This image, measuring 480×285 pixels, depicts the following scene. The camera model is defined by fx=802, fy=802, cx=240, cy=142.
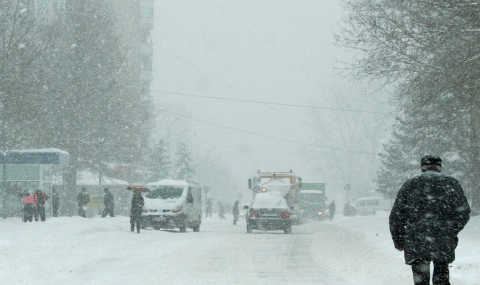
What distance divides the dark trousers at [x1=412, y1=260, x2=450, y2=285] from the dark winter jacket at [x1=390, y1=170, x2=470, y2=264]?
0.08m

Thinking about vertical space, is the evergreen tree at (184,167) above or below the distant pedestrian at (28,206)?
above

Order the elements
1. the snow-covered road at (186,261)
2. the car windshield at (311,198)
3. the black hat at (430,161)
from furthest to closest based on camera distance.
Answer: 1. the car windshield at (311,198)
2. the snow-covered road at (186,261)
3. the black hat at (430,161)

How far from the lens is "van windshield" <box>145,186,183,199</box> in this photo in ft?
103

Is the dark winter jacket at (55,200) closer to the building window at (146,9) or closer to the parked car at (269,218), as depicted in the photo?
the parked car at (269,218)

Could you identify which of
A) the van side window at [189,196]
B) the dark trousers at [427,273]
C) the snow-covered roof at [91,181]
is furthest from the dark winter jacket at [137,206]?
the snow-covered roof at [91,181]

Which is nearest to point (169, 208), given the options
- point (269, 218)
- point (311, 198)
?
point (269, 218)

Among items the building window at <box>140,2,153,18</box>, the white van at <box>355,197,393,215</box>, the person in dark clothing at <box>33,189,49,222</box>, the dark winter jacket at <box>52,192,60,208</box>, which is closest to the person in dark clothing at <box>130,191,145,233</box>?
the person in dark clothing at <box>33,189,49,222</box>

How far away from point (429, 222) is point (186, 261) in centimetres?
893

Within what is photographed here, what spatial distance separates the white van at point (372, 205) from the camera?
2808 inches

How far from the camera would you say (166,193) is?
31.6 metres

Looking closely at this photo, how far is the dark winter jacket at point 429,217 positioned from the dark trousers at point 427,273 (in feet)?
0.25

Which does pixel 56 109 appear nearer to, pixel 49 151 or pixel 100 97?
pixel 100 97

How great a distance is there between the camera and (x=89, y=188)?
54812 mm

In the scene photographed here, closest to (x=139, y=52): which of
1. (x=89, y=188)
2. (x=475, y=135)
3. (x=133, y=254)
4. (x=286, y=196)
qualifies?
(x=89, y=188)
